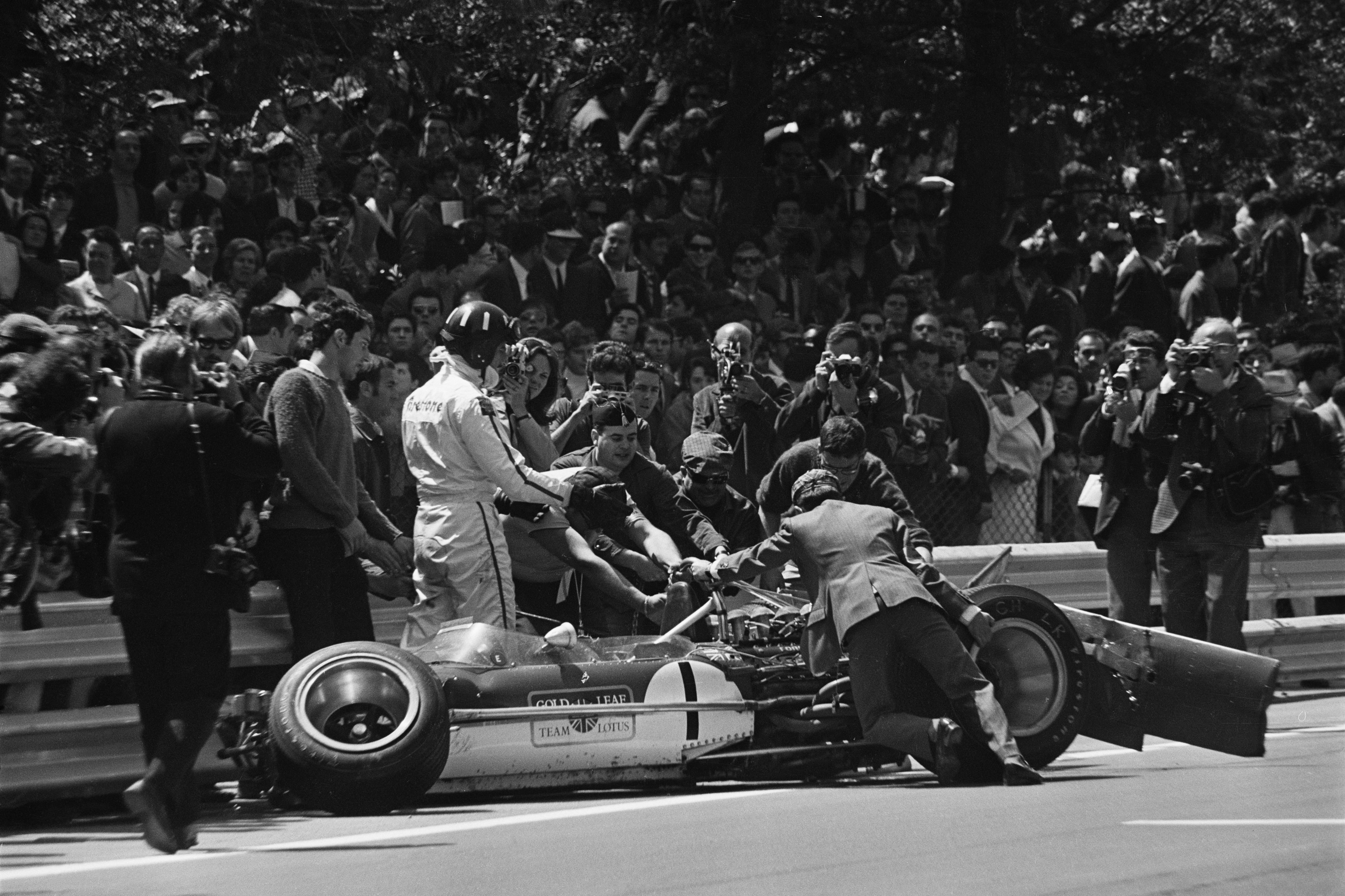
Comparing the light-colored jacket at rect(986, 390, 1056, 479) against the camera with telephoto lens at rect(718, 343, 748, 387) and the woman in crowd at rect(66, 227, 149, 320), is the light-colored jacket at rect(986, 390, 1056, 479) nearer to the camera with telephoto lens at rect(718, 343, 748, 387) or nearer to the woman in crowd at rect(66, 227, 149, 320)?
the camera with telephoto lens at rect(718, 343, 748, 387)

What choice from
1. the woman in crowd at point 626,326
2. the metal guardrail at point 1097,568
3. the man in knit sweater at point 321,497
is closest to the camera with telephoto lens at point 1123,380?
the metal guardrail at point 1097,568

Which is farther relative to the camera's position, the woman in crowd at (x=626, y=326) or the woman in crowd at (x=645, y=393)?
the woman in crowd at (x=626, y=326)

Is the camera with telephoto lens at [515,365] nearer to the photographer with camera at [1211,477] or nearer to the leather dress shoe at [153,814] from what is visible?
the leather dress shoe at [153,814]

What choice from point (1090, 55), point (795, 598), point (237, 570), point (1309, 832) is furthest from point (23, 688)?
point (1090, 55)

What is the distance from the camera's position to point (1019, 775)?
802cm

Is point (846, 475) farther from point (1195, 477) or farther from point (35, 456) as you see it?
point (35, 456)

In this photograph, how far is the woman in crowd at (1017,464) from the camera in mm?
12969

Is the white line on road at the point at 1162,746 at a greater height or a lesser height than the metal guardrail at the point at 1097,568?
lesser

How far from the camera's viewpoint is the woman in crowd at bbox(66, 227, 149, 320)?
11.5 m

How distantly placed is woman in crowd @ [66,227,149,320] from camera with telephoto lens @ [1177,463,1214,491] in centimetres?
610

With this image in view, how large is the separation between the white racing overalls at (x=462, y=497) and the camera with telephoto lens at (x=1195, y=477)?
394 cm

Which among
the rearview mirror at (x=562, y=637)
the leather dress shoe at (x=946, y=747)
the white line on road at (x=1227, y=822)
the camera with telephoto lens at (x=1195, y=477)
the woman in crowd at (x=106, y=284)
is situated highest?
the woman in crowd at (x=106, y=284)

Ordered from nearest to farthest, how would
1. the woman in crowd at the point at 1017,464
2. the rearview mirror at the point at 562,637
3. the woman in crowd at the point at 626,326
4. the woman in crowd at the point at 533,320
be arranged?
the rearview mirror at the point at 562,637
the woman in crowd at the point at 533,320
the woman in crowd at the point at 626,326
the woman in crowd at the point at 1017,464

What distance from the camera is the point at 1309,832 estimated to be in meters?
6.96
